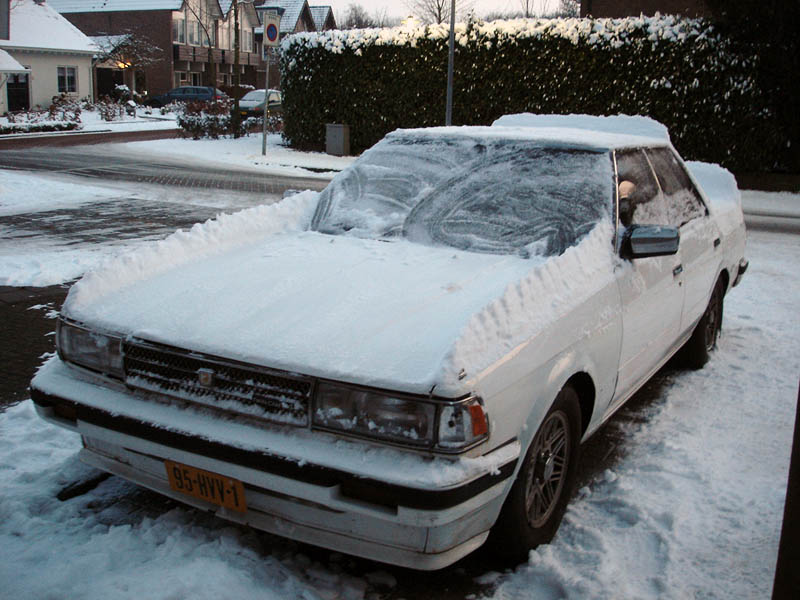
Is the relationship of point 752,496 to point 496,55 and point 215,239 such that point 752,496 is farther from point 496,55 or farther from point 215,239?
point 496,55

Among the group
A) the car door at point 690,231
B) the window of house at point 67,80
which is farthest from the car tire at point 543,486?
the window of house at point 67,80

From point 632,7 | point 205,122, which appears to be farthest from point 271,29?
point 632,7

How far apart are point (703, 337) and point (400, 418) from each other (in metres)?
3.39

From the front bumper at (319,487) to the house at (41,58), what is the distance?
1427 inches

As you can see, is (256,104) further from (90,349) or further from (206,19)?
(90,349)

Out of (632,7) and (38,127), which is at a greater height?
(632,7)

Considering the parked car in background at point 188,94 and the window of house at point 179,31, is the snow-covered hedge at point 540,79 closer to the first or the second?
the parked car in background at point 188,94

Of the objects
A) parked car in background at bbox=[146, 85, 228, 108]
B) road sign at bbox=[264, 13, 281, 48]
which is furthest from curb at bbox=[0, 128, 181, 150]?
parked car in background at bbox=[146, 85, 228, 108]

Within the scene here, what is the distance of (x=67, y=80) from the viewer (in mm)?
40375

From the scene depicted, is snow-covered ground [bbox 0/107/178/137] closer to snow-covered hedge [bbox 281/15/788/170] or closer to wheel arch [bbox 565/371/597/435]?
snow-covered hedge [bbox 281/15/788/170]

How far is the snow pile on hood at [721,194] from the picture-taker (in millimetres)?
5301

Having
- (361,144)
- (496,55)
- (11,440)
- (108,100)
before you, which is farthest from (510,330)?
(108,100)

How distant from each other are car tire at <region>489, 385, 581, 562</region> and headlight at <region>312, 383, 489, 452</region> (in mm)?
451

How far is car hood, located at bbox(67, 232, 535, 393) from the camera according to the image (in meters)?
2.60
